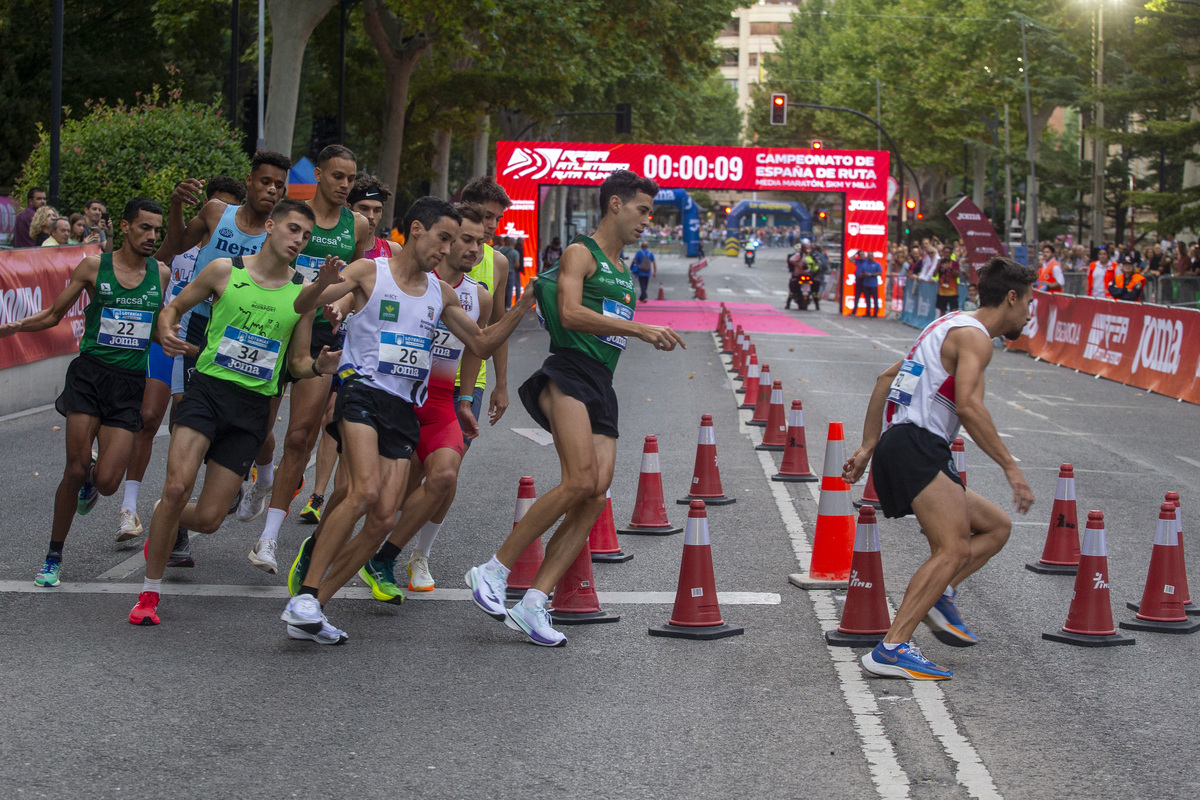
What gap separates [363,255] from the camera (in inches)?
332

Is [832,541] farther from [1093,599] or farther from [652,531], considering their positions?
[652,531]

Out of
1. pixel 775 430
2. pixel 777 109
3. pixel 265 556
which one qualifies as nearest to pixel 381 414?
pixel 265 556

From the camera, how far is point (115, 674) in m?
5.49

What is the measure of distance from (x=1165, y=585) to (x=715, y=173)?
33.6m

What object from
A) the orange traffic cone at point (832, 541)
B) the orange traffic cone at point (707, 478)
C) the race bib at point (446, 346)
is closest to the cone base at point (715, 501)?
the orange traffic cone at point (707, 478)

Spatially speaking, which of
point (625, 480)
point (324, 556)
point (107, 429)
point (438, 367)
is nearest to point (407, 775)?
point (324, 556)

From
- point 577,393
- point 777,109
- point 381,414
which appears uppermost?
point 777,109

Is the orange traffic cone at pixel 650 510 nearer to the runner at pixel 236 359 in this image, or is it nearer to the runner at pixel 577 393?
the runner at pixel 577 393

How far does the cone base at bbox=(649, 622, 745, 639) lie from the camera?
245 inches

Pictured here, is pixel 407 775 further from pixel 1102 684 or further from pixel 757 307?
pixel 757 307

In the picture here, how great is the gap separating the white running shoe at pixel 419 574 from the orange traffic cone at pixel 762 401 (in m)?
7.33

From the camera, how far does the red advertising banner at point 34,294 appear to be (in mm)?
14344

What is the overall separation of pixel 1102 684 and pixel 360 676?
2901 mm

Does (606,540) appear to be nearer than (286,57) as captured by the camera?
Yes
